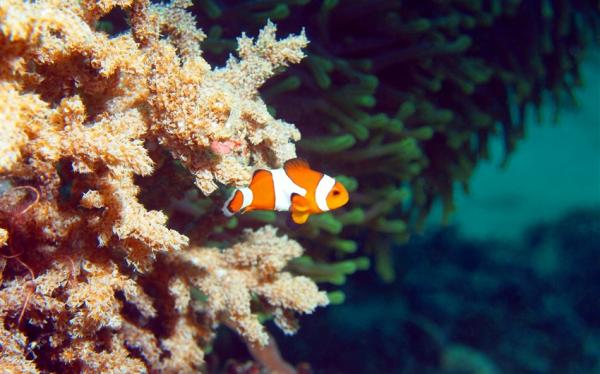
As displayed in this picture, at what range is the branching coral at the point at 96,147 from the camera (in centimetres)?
156

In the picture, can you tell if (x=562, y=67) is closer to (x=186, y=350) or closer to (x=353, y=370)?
(x=353, y=370)

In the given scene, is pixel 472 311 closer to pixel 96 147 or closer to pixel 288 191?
pixel 288 191

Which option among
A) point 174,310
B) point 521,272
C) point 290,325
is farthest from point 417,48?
point 521,272

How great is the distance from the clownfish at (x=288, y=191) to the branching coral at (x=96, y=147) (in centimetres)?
8

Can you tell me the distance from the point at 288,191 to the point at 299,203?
84 mm

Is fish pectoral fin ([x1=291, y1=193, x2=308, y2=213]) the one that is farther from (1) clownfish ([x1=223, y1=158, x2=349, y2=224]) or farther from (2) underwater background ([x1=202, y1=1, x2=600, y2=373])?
(2) underwater background ([x1=202, y1=1, x2=600, y2=373])

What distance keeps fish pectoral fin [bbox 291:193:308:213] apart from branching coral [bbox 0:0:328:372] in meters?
0.17

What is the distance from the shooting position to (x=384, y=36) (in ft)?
11.1

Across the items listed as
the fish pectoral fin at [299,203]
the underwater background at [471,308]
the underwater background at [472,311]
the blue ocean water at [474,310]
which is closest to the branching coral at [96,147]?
the fish pectoral fin at [299,203]

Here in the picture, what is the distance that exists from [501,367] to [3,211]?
4.54 meters

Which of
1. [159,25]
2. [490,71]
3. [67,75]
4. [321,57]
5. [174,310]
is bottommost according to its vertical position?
[174,310]

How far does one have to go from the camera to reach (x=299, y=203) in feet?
6.63

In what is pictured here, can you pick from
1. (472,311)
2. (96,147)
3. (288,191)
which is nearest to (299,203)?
(288,191)

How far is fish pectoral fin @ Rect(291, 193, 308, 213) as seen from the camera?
6.56 feet
